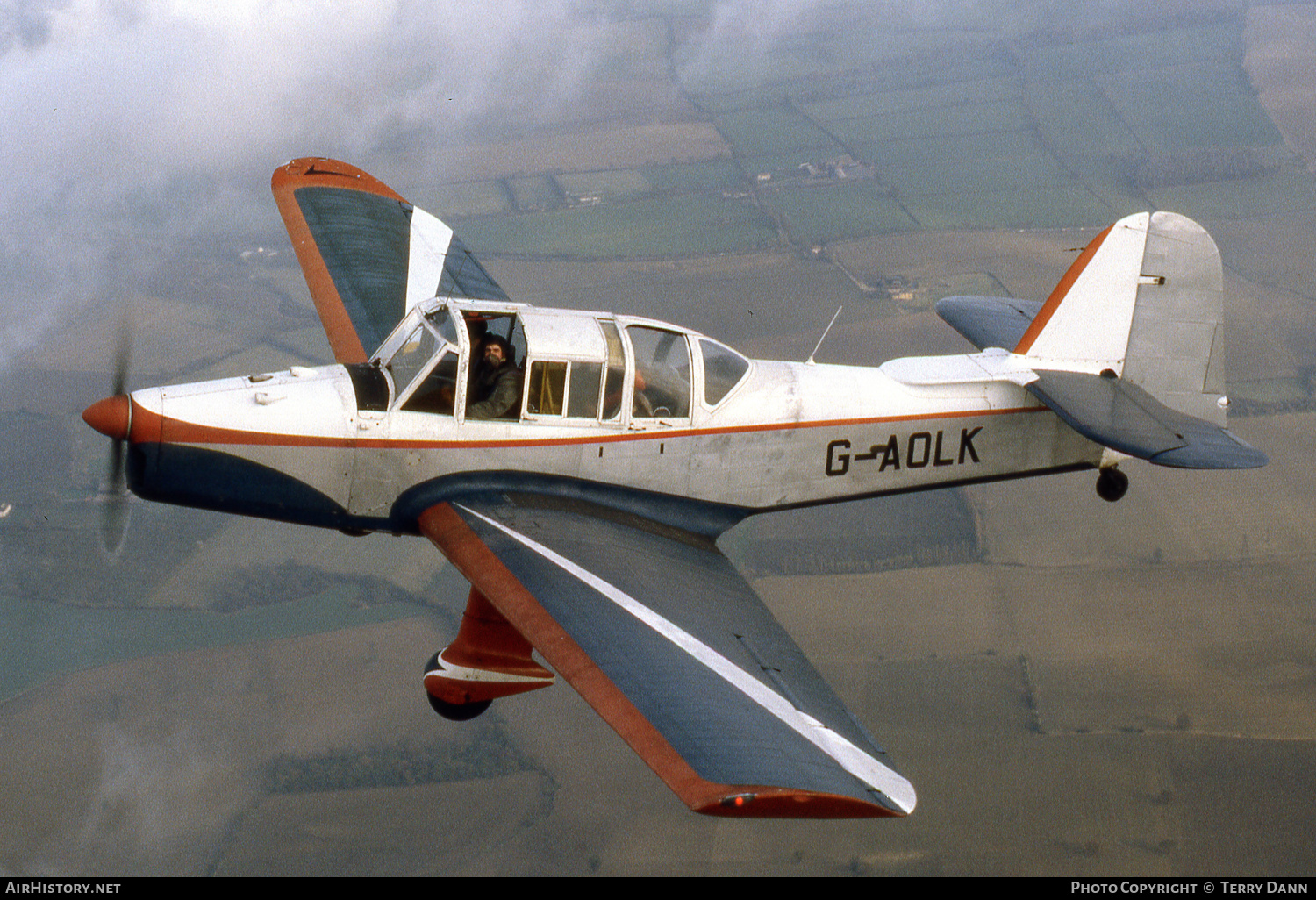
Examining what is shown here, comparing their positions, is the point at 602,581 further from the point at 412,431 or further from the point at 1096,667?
the point at 1096,667

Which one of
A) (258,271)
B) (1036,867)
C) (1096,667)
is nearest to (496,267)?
(258,271)

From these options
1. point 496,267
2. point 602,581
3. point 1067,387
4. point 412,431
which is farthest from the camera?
point 496,267

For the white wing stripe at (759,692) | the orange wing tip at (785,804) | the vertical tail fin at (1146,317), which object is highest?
the vertical tail fin at (1146,317)

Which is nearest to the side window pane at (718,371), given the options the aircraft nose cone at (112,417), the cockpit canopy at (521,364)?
the cockpit canopy at (521,364)

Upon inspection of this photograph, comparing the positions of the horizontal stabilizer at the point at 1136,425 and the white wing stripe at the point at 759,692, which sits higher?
the horizontal stabilizer at the point at 1136,425

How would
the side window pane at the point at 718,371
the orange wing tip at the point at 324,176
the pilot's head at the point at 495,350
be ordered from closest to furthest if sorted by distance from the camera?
the pilot's head at the point at 495,350, the side window pane at the point at 718,371, the orange wing tip at the point at 324,176

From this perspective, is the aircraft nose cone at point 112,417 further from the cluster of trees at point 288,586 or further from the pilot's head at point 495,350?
the cluster of trees at point 288,586

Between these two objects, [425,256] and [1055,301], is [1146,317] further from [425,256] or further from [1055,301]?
[425,256]
